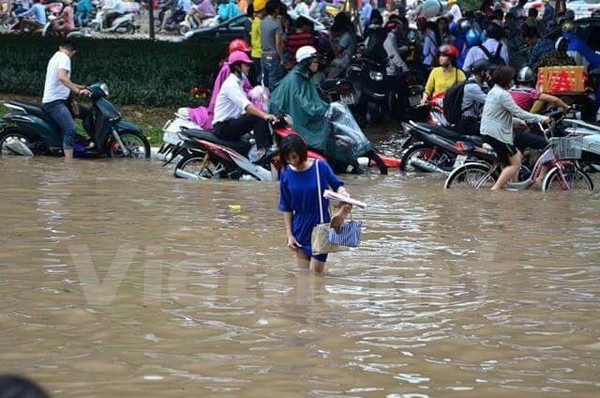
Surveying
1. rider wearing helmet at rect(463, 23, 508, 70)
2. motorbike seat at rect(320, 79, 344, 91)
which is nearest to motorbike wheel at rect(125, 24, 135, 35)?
rider wearing helmet at rect(463, 23, 508, 70)

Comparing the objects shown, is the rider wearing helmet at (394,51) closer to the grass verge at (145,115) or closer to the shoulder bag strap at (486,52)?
the shoulder bag strap at (486,52)

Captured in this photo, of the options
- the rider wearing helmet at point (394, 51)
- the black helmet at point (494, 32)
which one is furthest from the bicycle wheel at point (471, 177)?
the black helmet at point (494, 32)

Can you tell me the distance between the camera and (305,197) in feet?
28.0

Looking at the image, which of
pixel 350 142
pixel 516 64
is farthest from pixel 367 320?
pixel 516 64

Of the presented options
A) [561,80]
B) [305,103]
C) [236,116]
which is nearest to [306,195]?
[236,116]

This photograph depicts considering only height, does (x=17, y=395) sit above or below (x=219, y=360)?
above

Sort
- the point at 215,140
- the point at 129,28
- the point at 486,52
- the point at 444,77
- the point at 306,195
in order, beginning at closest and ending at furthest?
the point at 306,195
the point at 215,140
the point at 444,77
the point at 486,52
the point at 129,28

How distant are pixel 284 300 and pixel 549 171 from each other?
7046 mm

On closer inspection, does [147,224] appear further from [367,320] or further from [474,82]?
[474,82]

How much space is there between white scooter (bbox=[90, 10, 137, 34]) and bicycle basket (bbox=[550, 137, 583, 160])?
2838 cm

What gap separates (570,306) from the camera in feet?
25.8

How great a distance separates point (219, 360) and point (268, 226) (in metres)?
4.94

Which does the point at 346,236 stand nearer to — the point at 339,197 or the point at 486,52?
the point at 339,197

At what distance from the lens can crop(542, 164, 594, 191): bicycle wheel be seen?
14.3 m
